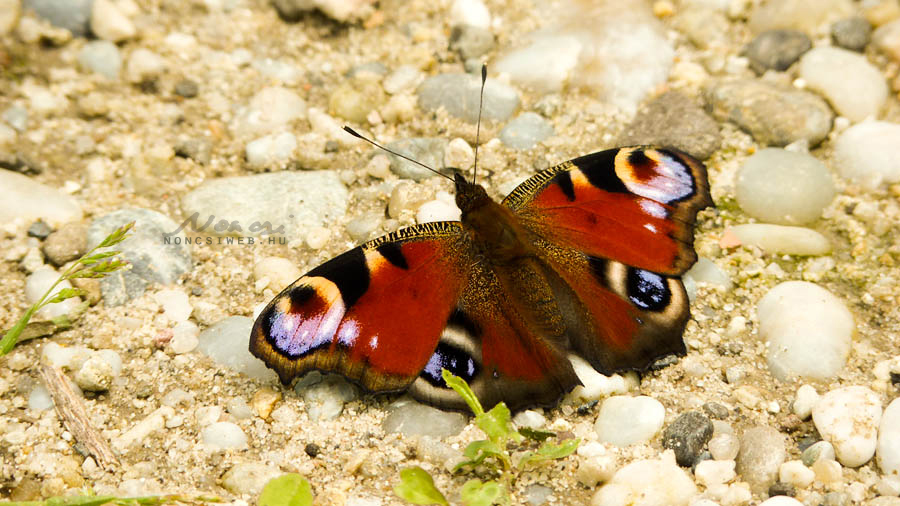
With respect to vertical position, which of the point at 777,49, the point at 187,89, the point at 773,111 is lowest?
the point at 187,89

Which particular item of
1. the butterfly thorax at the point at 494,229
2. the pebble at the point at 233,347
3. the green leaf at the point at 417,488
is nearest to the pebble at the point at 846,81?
the butterfly thorax at the point at 494,229

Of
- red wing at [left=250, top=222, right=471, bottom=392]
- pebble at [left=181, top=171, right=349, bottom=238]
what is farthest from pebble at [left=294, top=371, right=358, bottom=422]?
pebble at [left=181, top=171, right=349, bottom=238]

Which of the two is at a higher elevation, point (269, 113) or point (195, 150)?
point (269, 113)

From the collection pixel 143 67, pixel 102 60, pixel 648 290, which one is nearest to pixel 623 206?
pixel 648 290

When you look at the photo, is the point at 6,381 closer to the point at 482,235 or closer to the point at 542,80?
the point at 482,235

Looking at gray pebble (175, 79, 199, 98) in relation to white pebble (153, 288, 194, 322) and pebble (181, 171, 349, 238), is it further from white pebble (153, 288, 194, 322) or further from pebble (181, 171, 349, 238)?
white pebble (153, 288, 194, 322)

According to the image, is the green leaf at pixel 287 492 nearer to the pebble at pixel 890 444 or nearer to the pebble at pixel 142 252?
the pebble at pixel 142 252

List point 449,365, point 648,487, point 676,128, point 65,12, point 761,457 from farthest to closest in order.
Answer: point 65,12 < point 676,128 < point 449,365 < point 761,457 < point 648,487

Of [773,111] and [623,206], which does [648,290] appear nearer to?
[623,206]
